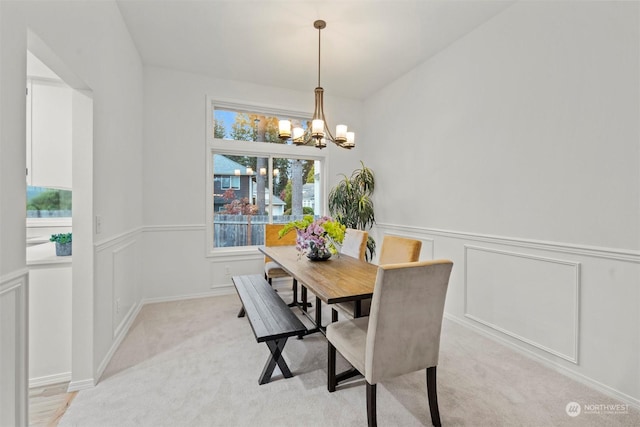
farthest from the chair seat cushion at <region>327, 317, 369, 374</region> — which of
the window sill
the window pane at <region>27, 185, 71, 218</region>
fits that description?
the window pane at <region>27, 185, 71, 218</region>

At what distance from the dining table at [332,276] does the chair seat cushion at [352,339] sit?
0.17 metres

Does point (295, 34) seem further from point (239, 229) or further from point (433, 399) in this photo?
point (433, 399)

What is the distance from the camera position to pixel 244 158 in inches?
163

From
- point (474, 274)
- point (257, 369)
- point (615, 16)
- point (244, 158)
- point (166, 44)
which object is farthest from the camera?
point (244, 158)

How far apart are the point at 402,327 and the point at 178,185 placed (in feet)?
10.6

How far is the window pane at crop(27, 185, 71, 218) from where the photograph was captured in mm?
2781

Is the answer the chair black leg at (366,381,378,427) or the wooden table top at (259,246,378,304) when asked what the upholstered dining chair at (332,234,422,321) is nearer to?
the wooden table top at (259,246,378,304)

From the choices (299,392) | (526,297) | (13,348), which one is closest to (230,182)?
(299,392)

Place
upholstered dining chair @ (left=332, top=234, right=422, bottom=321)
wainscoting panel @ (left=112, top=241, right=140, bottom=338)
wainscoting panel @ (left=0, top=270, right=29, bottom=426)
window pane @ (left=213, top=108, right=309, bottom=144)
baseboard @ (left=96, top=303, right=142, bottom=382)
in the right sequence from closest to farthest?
wainscoting panel @ (left=0, top=270, right=29, bottom=426), baseboard @ (left=96, top=303, right=142, bottom=382), upholstered dining chair @ (left=332, top=234, right=422, bottom=321), wainscoting panel @ (left=112, top=241, right=140, bottom=338), window pane @ (left=213, top=108, right=309, bottom=144)

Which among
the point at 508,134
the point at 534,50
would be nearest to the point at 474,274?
the point at 508,134

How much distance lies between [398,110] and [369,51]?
3.09 ft

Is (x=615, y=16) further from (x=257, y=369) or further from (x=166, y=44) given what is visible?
(x=166, y=44)

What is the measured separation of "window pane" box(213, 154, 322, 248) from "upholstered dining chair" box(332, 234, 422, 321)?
200 cm

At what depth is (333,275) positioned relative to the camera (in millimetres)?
2098
